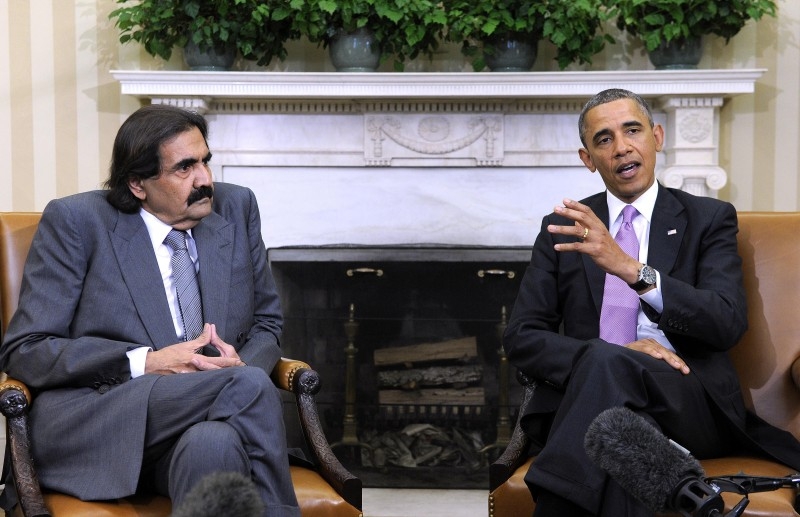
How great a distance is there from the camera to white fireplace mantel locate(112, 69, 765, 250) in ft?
12.9

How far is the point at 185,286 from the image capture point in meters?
2.48

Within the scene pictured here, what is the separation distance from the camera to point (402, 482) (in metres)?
3.85

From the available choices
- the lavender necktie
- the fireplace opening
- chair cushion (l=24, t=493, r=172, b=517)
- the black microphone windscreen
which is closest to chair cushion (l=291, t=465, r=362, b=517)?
chair cushion (l=24, t=493, r=172, b=517)

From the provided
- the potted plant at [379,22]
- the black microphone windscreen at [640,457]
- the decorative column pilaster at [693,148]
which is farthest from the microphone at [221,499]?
the decorative column pilaster at [693,148]

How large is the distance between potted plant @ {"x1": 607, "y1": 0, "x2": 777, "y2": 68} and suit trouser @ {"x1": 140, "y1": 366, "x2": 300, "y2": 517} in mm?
2242

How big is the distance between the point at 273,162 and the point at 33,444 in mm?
1993

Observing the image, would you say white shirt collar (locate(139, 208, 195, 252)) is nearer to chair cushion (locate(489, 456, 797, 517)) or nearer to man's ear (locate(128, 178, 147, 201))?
man's ear (locate(128, 178, 147, 201))

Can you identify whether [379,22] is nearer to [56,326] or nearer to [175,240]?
[175,240]

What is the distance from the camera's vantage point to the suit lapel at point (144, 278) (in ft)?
7.86

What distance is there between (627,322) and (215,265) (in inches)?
40.0

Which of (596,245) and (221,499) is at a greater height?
(596,245)

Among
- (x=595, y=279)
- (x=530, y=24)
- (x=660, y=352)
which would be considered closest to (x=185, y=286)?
(x=595, y=279)

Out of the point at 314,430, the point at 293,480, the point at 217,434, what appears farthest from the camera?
the point at 314,430

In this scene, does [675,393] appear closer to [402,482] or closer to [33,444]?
[33,444]
